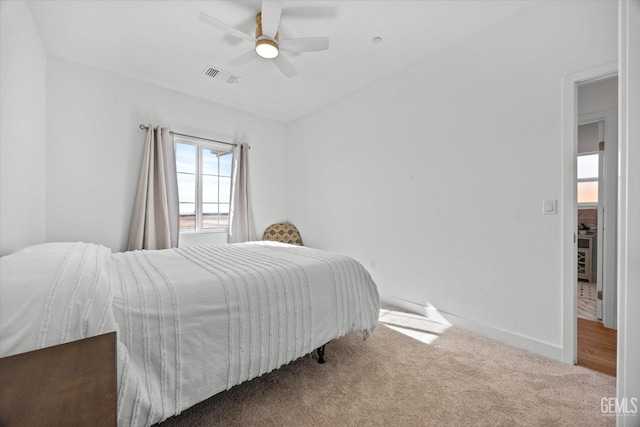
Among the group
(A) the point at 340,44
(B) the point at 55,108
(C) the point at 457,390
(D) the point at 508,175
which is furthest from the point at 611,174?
(B) the point at 55,108

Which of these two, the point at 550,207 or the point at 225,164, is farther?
the point at 225,164

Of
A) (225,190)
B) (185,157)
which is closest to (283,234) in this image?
(225,190)

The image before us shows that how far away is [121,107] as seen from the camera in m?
3.04

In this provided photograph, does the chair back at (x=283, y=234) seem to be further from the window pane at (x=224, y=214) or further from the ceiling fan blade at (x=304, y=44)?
the ceiling fan blade at (x=304, y=44)

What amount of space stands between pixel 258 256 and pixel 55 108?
271 centimetres

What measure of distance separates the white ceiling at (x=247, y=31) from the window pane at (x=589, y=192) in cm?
382

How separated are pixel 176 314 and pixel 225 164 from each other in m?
3.16

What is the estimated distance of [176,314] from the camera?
1197 mm

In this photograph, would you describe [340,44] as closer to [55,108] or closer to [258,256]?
[258,256]

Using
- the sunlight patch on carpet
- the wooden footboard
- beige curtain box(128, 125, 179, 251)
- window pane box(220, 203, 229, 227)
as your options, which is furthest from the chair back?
the wooden footboard

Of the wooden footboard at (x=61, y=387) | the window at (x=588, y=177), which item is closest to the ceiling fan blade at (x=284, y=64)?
the wooden footboard at (x=61, y=387)

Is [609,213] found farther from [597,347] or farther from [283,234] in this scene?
[283,234]

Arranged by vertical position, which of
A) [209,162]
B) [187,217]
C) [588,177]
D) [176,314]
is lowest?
[176,314]

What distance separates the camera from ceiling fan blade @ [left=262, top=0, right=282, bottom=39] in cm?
180
